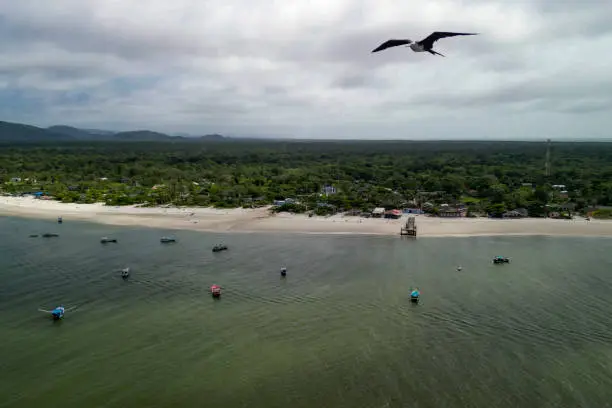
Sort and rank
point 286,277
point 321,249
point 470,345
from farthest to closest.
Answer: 1. point 321,249
2. point 286,277
3. point 470,345

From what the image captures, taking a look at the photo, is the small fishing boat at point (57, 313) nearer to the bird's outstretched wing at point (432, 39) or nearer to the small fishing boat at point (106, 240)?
the small fishing boat at point (106, 240)

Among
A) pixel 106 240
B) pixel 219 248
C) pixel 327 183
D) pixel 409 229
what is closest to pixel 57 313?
pixel 219 248

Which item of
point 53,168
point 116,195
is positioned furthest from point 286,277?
point 53,168

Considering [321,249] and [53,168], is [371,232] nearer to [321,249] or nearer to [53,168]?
[321,249]

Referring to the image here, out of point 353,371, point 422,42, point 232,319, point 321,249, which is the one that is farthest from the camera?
Answer: point 321,249

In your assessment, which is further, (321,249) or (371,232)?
(371,232)

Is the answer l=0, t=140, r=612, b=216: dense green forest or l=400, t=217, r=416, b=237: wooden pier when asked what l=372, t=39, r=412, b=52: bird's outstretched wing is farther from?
l=0, t=140, r=612, b=216: dense green forest
